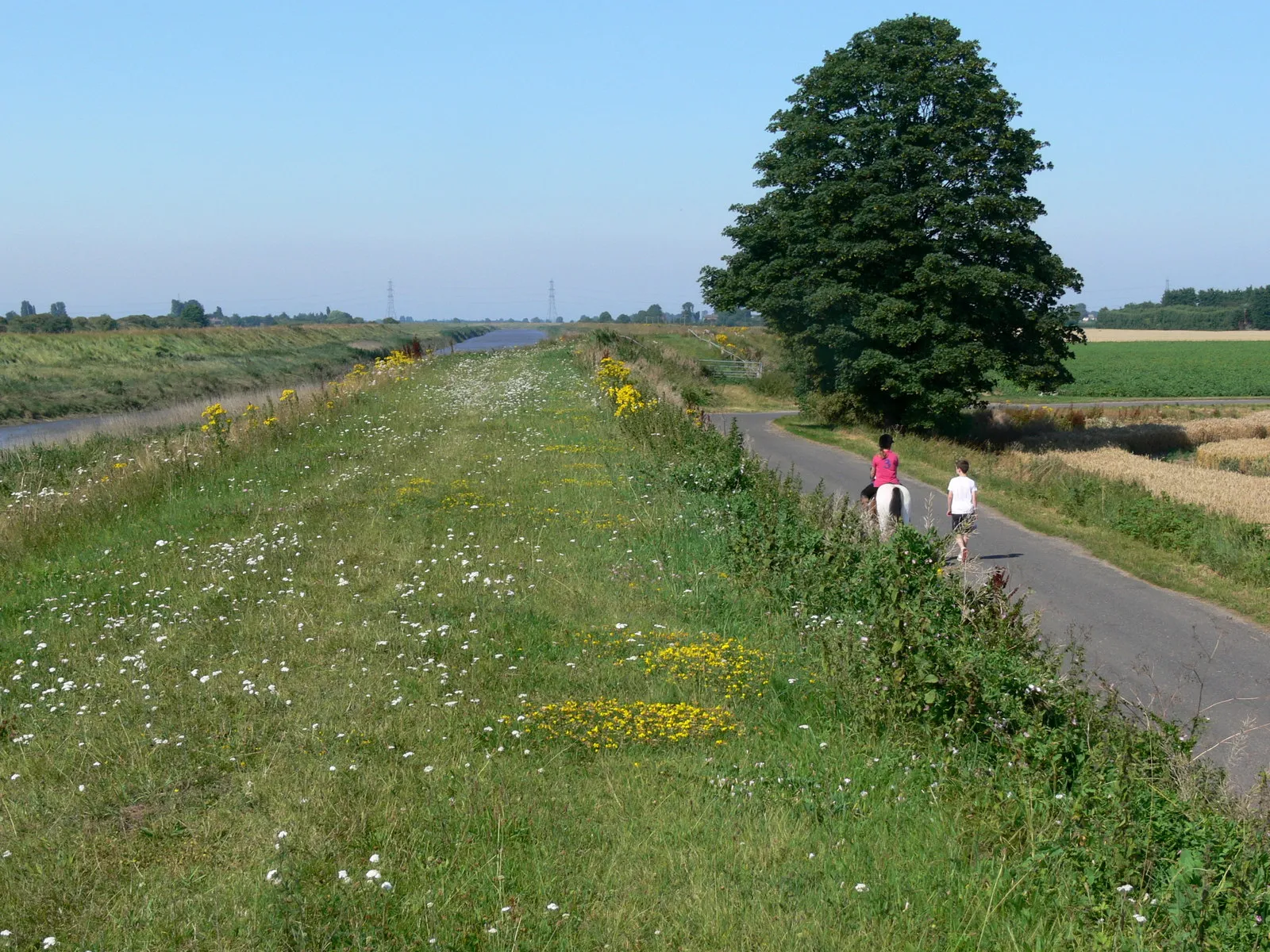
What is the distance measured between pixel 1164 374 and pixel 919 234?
4349 cm

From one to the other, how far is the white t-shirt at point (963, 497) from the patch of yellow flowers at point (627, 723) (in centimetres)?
726

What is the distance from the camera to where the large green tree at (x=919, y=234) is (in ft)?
85.2

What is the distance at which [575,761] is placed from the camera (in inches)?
223

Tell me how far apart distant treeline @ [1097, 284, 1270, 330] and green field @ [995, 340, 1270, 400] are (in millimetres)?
55505

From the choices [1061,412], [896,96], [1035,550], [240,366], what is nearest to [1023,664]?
[1035,550]

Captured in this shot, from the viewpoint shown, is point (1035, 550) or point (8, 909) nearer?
point (8, 909)

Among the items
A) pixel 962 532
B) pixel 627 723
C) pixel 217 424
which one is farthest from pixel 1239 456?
pixel 627 723

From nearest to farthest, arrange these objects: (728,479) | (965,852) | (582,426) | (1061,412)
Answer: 1. (965,852)
2. (728,479)
3. (582,426)
4. (1061,412)

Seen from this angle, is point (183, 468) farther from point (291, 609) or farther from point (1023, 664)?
point (1023, 664)

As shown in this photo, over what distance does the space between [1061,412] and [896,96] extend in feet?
55.7

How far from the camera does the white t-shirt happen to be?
12477 mm

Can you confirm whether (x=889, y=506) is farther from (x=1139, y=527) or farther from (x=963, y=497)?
(x=1139, y=527)

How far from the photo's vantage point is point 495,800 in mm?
5078

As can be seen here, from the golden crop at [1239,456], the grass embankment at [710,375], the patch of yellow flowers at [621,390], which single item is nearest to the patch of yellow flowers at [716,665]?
the patch of yellow flowers at [621,390]
